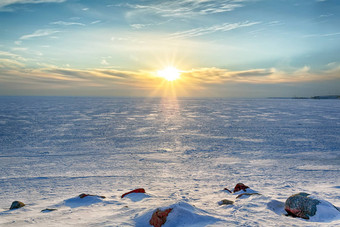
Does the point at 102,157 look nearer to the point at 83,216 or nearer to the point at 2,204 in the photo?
the point at 2,204

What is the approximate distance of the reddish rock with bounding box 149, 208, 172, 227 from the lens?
5161mm

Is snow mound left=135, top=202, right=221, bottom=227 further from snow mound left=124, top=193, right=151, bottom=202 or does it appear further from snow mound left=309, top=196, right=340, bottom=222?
snow mound left=309, top=196, right=340, bottom=222

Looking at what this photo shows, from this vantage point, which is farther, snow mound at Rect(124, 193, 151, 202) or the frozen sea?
snow mound at Rect(124, 193, 151, 202)

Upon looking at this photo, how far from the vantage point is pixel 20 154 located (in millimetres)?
12195

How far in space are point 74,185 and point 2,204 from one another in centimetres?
203

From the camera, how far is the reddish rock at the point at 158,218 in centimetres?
516

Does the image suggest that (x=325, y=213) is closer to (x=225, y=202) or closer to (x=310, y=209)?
(x=310, y=209)

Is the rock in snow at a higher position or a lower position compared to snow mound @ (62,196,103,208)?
higher

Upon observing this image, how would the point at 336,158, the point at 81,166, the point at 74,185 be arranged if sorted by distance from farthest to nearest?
the point at 336,158, the point at 81,166, the point at 74,185

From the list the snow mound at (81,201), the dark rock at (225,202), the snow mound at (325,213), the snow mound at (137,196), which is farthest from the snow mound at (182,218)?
the snow mound at (325,213)

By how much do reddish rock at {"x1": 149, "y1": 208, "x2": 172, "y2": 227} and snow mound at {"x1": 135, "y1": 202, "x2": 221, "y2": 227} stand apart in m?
0.07

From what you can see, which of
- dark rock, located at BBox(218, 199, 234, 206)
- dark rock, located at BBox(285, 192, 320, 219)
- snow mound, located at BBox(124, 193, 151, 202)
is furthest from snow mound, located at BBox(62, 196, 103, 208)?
dark rock, located at BBox(285, 192, 320, 219)

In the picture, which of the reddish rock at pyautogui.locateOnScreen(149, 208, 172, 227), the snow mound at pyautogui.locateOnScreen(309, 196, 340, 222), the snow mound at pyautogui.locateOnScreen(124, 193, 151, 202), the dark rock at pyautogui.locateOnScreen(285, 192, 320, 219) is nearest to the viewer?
the reddish rock at pyautogui.locateOnScreen(149, 208, 172, 227)

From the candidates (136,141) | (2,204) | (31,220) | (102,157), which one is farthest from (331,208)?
(136,141)
